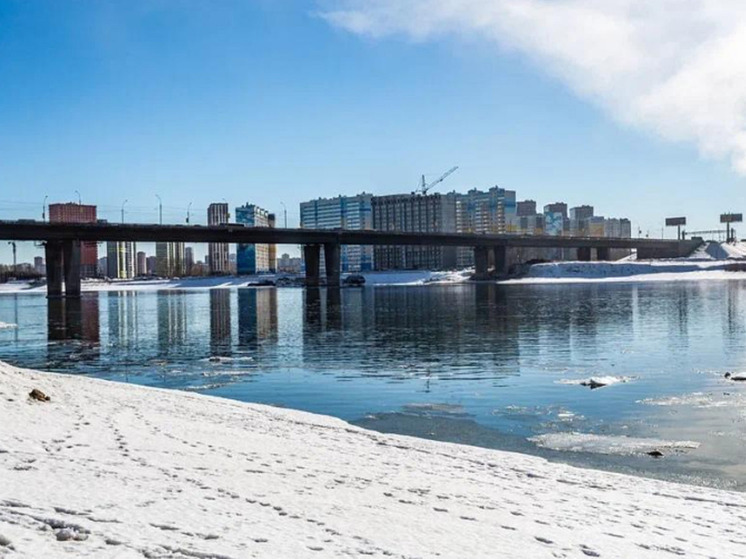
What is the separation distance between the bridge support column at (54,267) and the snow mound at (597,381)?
132209 mm

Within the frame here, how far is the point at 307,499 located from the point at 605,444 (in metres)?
9.36

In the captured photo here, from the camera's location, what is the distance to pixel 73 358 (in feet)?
134

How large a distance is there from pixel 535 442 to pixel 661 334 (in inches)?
1196

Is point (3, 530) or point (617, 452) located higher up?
point (3, 530)

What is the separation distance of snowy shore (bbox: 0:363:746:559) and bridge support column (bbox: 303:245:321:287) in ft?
538

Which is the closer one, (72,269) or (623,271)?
(72,269)

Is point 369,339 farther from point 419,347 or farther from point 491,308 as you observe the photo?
point 491,308

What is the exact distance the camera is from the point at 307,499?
11.8 metres

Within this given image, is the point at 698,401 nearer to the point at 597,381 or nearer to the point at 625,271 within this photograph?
the point at 597,381

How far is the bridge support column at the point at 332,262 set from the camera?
587ft

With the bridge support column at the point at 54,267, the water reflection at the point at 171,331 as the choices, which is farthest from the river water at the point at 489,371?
the bridge support column at the point at 54,267

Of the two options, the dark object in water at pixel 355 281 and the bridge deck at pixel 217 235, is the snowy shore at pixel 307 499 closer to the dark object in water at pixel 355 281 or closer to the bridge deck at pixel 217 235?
the bridge deck at pixel 217 235

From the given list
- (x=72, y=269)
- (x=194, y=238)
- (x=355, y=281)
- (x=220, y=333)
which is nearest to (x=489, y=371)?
(x=220, y=333)

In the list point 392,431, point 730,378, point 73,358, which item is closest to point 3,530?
point 392,431
